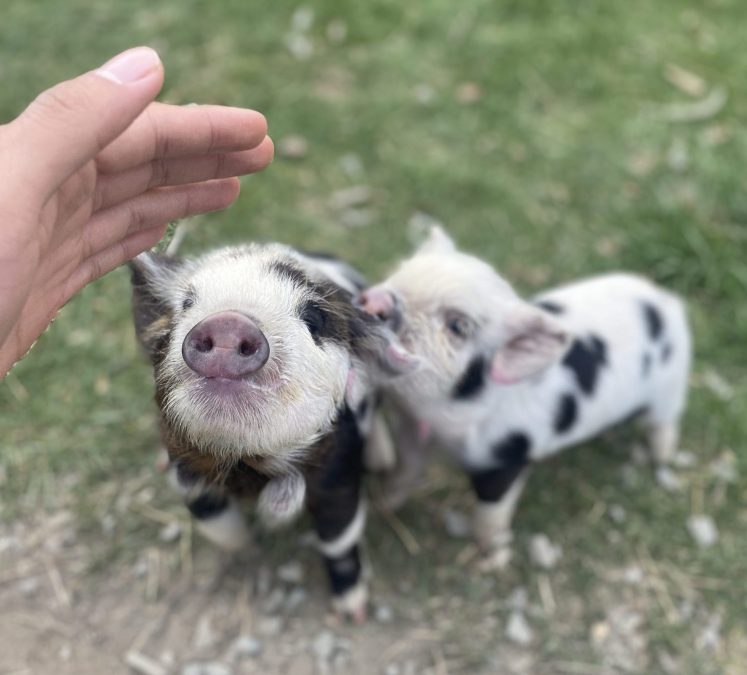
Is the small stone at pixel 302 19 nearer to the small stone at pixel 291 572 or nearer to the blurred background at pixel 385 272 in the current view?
the blurred background at pixel 385 272

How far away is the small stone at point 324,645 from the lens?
2.71 m

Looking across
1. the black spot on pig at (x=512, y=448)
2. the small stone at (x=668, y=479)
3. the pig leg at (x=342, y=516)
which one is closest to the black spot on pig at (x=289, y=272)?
the pig leg at (x=342, y=516)

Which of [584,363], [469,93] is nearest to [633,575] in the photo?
[584,363]

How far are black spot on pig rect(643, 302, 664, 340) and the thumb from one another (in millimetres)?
1981

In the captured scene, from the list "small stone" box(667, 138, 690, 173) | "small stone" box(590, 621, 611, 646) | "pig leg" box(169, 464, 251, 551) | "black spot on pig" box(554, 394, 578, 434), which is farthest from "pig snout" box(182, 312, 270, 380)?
"small stone" box(667, 138, 690, 173)

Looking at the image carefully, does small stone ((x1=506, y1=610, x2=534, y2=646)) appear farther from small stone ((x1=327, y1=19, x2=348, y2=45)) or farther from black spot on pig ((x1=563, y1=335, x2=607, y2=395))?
small stone ((x1=327, y1=19, x2=348, y2=45))

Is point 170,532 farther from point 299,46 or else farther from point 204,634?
point 299,46

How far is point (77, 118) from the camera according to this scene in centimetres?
148

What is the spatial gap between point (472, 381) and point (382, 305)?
0.44m

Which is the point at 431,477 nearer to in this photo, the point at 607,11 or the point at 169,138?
the point at 169,138

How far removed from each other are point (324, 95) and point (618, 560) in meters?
3.09

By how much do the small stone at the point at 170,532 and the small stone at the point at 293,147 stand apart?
7.07 feet

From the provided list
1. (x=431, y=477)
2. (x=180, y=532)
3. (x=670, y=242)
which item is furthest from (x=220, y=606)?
(x=670, y=242)

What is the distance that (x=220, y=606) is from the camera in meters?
2.82
